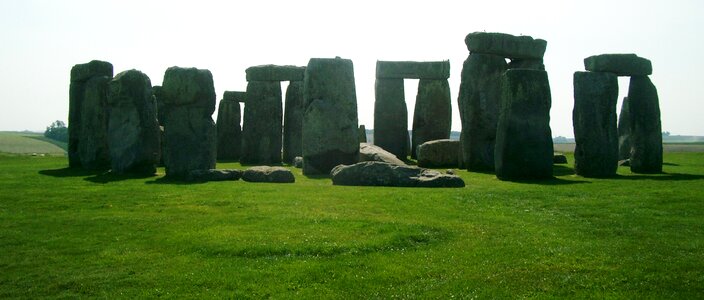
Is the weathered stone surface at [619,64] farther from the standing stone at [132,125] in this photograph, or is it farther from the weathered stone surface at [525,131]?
the standing stone at [132,125]

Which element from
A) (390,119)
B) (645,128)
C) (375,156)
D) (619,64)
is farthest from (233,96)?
(645,128)

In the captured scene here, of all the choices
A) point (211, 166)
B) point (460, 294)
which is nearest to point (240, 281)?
point (460, 294)

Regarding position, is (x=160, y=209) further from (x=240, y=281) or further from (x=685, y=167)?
(x=685, y=167)

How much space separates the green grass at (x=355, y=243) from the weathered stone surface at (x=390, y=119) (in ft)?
46.9

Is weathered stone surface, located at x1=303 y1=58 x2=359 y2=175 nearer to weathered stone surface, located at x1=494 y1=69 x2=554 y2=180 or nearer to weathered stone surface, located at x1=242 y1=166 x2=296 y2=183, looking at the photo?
weathered stone surface, located at x1=242 y1=166 x2=296 y2=183

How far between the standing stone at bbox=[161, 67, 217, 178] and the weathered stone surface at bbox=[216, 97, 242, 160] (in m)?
12.4

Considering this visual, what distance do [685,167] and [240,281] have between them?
60.0ft

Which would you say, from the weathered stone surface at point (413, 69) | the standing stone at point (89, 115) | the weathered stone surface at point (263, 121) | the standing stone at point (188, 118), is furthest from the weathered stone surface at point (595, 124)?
the standing stone at point (89, 115)

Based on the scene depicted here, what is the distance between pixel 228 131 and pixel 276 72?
4574mm

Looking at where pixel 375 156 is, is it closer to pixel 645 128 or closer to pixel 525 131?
pixel 525 131

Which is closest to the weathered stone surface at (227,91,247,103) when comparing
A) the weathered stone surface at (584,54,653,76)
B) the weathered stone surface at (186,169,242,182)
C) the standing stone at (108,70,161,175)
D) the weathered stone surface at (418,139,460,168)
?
the weathered stone surface at (418,139,460,168)

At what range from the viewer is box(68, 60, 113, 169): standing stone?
21.6 m

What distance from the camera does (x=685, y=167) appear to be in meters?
21.8

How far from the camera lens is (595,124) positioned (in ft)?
60.2
